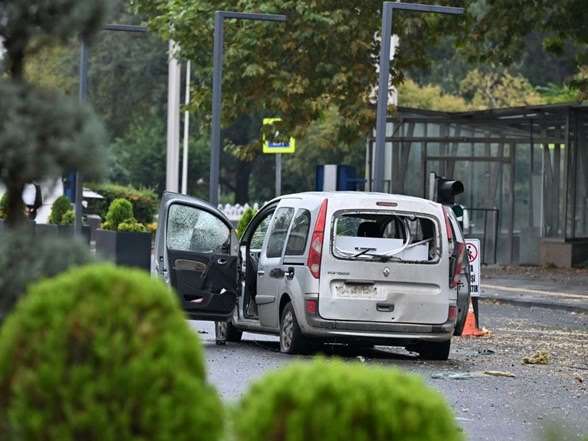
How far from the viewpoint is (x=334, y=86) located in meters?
37.8

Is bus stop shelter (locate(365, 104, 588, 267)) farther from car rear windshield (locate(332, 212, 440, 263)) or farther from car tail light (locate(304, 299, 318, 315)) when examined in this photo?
car tail light (locate(304, 299, 318, 315))

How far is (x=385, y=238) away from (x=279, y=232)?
128 centimetres

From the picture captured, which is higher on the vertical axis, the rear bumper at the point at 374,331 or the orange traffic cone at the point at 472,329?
the rear bumper at the point at 374,331

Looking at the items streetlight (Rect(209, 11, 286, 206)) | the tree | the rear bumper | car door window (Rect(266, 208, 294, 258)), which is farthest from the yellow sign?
the tree

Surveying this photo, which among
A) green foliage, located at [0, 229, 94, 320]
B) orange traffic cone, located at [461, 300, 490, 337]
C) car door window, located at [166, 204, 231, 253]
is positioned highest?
green foliage, located at [0, 229, 94, 320]

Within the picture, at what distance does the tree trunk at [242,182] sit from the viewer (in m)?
86.7

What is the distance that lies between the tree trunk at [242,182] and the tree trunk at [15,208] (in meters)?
78.8

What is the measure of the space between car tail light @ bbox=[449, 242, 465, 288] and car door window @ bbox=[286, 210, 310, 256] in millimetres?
1525

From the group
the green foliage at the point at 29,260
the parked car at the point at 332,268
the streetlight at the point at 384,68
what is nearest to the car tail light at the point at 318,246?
the parked car at the point at 332,268

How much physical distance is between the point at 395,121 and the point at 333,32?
7819 mm

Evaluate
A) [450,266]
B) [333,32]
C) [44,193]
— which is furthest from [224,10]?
[44,193]

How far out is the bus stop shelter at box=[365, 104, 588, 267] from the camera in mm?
42156

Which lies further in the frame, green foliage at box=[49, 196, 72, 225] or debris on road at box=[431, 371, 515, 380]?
green foliage at box=[49, 196, 72, 225]

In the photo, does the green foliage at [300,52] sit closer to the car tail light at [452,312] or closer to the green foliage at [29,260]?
the car tail light at [452,312]
